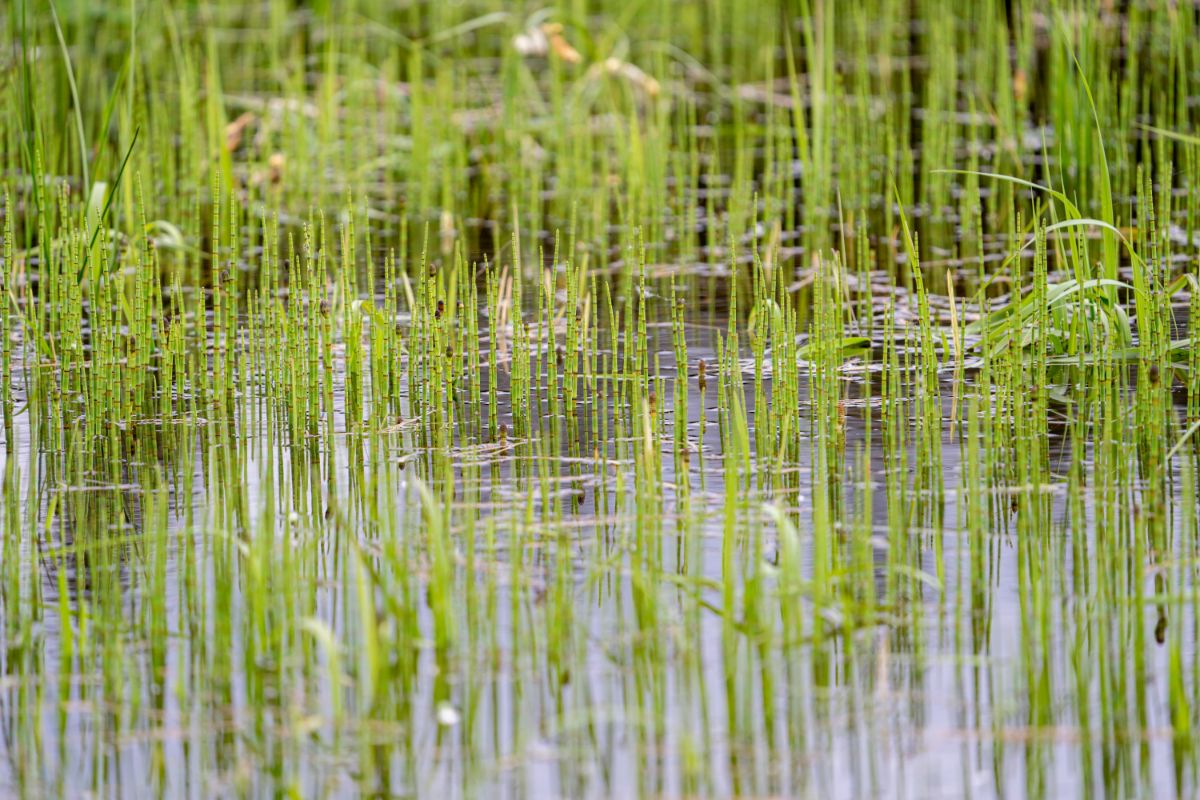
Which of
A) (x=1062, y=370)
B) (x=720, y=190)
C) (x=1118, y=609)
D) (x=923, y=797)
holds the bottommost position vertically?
(x=923, y=797)

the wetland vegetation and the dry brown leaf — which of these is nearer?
the wetland vegetation

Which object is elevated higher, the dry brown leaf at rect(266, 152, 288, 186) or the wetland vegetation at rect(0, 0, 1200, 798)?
the dry brown leaf at rect(266, 152, 288, 186)

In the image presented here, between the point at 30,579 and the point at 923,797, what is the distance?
1539mm

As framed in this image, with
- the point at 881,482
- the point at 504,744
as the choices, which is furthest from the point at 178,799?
the point at 881,482

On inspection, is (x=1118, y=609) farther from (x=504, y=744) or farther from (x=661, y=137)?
Result: (x=661, y=137)

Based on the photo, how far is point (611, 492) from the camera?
3.33 m

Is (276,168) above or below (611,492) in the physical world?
above

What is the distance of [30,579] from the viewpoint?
293 centimetres

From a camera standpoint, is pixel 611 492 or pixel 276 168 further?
pixel 276 168

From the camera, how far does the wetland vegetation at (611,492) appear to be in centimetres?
235

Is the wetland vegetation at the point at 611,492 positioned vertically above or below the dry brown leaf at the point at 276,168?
below

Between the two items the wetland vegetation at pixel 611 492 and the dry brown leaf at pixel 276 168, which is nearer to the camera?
the wetland vegetation at pixel 611 492

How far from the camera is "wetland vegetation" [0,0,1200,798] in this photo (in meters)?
2.35

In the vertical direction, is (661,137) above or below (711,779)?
above
